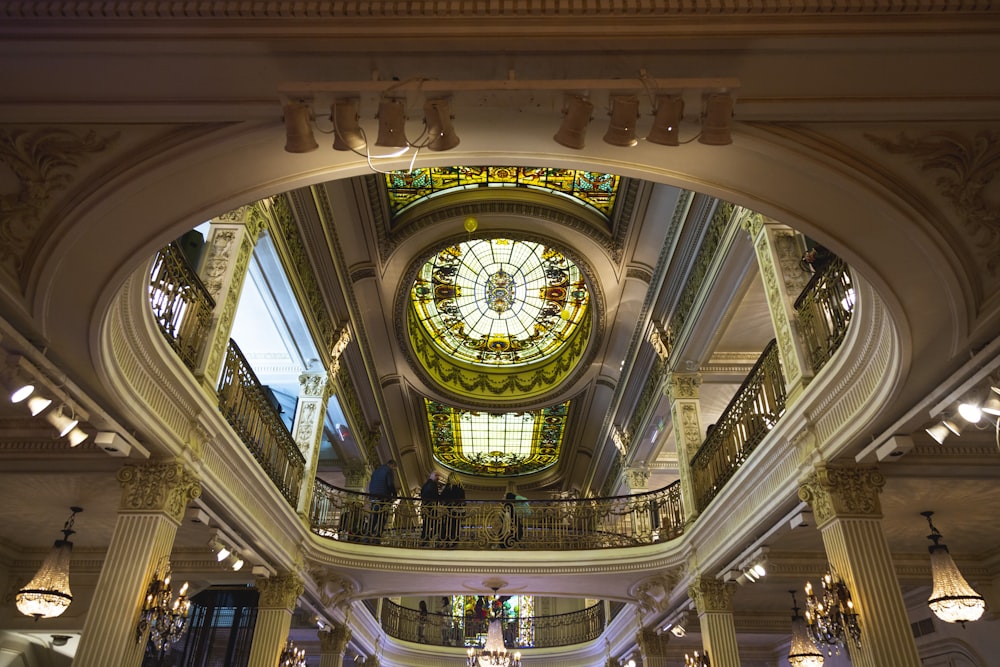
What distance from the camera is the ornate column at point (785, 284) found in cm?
682

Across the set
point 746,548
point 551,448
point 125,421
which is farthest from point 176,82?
point 551,448

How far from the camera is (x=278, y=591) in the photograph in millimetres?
9633

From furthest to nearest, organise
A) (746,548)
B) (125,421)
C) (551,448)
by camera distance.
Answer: (551,448) < (746,548) < (125,421)

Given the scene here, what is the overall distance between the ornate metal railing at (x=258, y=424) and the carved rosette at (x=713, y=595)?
20.0 feet

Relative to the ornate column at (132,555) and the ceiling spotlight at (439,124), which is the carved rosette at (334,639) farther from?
the ceiling spotlight at (439,124)

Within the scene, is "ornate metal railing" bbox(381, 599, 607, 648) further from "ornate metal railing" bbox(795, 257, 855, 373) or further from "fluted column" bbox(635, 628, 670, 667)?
"ornate metal railing" bbox(795, 257, 855, 373)

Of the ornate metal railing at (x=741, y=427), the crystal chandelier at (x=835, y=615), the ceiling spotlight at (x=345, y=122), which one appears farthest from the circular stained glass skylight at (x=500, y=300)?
the ceiling spotlight at (x=345, y=122)

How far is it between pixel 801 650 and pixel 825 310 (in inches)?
249

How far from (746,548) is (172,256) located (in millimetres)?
7298

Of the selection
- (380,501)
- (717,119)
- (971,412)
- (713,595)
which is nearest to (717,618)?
(713,595)

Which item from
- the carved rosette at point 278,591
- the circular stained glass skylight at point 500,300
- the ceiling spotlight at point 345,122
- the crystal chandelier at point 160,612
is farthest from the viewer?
the circular stained glass skylight at point 500,300

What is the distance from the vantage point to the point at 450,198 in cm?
1253

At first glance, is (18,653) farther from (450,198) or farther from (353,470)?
(450,198)

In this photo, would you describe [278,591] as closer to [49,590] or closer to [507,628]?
[49,590]
